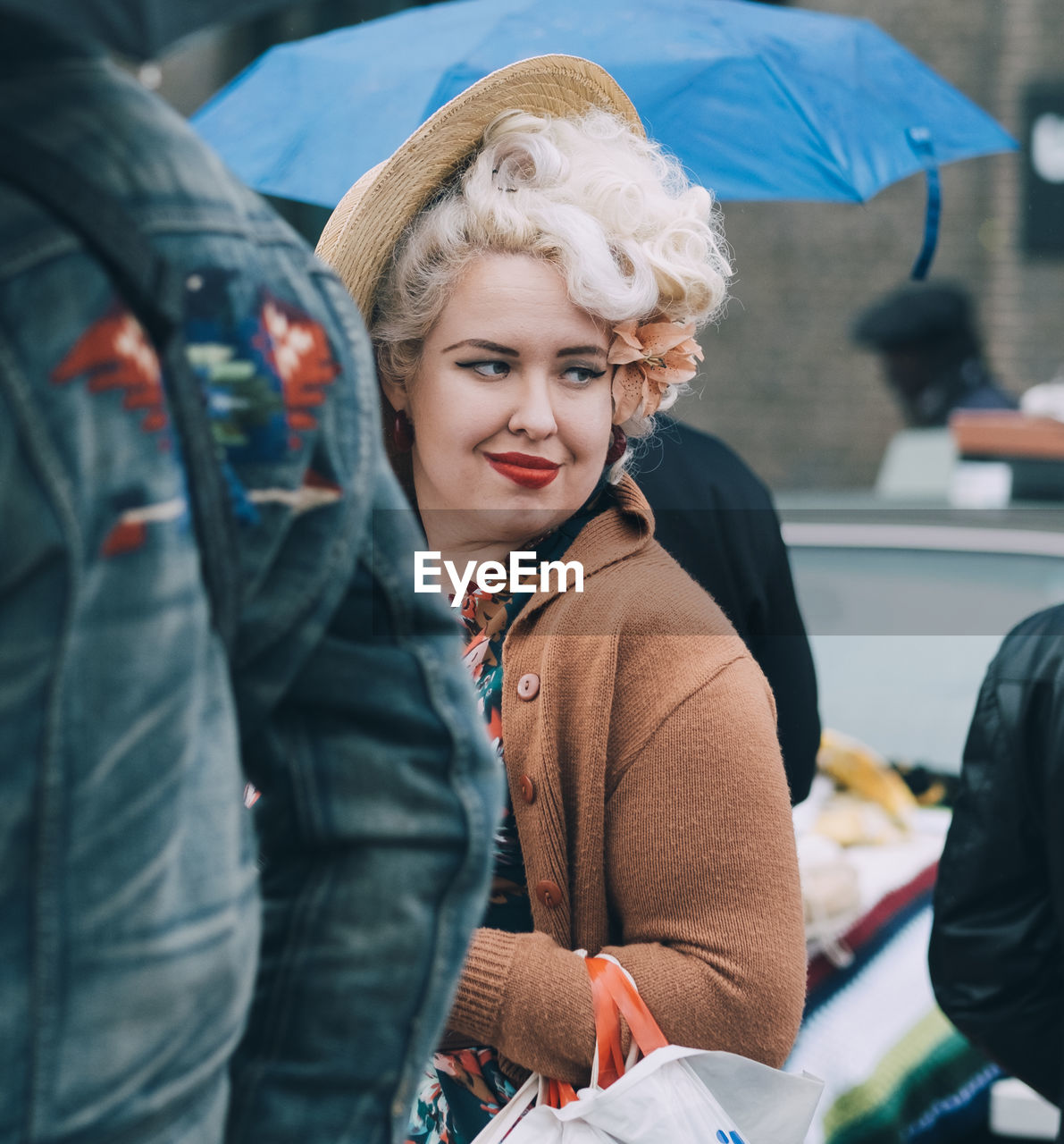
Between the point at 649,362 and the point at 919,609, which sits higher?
the point at 649,362

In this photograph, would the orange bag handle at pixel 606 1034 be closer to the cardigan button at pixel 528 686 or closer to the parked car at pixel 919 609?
the cardigan button at pixel 528 686

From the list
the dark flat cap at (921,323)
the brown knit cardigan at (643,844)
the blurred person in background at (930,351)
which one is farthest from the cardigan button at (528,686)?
the dark flat cap at (921,323)

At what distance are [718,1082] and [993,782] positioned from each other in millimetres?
698

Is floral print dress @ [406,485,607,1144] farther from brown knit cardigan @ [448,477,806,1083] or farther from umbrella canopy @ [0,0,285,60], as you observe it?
umbrella canopy @ [0,0,285,60]

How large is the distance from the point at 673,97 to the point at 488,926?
150cm

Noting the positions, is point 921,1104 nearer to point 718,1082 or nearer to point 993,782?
point 993,782

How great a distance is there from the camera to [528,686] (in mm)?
1665

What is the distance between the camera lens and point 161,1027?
82 cm

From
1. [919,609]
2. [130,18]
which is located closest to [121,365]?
[130,18]

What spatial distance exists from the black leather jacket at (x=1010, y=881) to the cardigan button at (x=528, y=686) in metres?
0.75

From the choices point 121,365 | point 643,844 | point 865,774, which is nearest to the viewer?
point 121,365

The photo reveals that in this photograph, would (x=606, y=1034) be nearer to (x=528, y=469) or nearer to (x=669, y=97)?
(x=528, y=469)

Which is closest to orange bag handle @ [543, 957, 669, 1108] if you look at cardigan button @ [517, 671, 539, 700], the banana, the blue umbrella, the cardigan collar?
cardigan button @ [517, 671, 539, 700]

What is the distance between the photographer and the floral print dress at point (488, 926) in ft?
5.57
